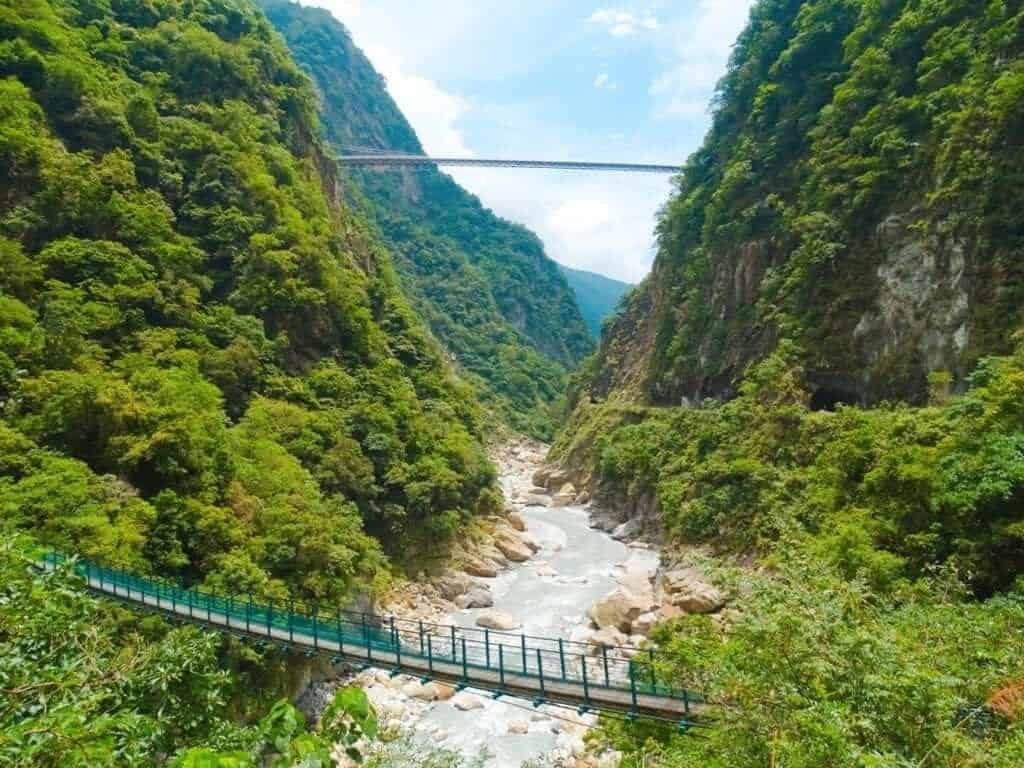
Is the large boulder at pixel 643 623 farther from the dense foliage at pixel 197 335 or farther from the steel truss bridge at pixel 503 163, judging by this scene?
the steel truss bridge at pixel 503 163

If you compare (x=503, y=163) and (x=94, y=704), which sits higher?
(x=503, y=163)

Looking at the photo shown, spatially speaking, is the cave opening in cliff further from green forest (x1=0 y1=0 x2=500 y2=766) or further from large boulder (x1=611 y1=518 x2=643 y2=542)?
green forest (x1=0 y1=0 x2=500 y2=766)

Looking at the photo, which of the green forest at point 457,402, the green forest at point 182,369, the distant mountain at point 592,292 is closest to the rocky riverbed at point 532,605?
the green forest at point 457,402

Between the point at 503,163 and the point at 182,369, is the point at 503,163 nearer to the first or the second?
the point at 503,163

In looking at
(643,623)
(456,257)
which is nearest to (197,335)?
(643,623)

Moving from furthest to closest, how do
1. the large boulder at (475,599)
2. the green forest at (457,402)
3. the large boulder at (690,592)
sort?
1. the large boulder at (475,599)
2. the large boulder at (690,592)
3. the green forest at (457,402)
